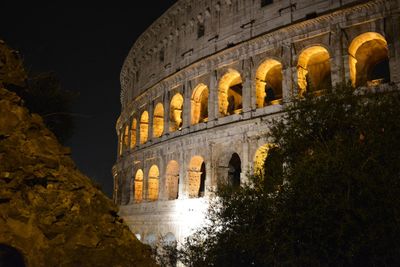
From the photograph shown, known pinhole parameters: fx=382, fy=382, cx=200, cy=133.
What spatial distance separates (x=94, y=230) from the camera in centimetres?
550

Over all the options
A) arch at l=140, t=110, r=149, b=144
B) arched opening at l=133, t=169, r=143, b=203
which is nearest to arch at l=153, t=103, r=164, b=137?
arch at l=140, t=110, r=149, b=144

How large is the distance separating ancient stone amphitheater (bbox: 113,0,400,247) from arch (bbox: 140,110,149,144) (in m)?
0.06

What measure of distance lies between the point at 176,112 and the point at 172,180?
370 centimetres

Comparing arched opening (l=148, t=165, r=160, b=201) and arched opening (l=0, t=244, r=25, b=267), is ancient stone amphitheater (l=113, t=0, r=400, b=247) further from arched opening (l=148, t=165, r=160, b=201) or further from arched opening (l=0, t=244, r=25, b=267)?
arched opening (l=0, t=244, r=25, b=267)

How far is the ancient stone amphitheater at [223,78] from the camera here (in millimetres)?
13984

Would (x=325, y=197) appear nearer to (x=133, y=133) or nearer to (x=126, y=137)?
(x=133, y=133)

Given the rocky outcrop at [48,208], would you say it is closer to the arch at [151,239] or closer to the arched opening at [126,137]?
the arch at [151,239]

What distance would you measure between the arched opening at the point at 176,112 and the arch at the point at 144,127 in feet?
11.6

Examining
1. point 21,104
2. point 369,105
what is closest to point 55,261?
point 21,104

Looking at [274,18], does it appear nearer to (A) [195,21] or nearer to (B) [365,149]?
(A) [195,21]

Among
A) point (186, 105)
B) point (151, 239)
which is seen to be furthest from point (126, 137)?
point (151, 239)

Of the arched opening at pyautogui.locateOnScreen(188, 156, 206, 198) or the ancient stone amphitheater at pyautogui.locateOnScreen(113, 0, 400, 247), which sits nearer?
the ancient stone amphitheater at pyautogui.locateOnScreen(113, 0, 400, 247)

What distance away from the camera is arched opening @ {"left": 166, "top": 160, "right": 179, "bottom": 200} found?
19.3m

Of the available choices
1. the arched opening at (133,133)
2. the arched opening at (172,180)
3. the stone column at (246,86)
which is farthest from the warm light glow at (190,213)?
the arched opening at (133,133)
